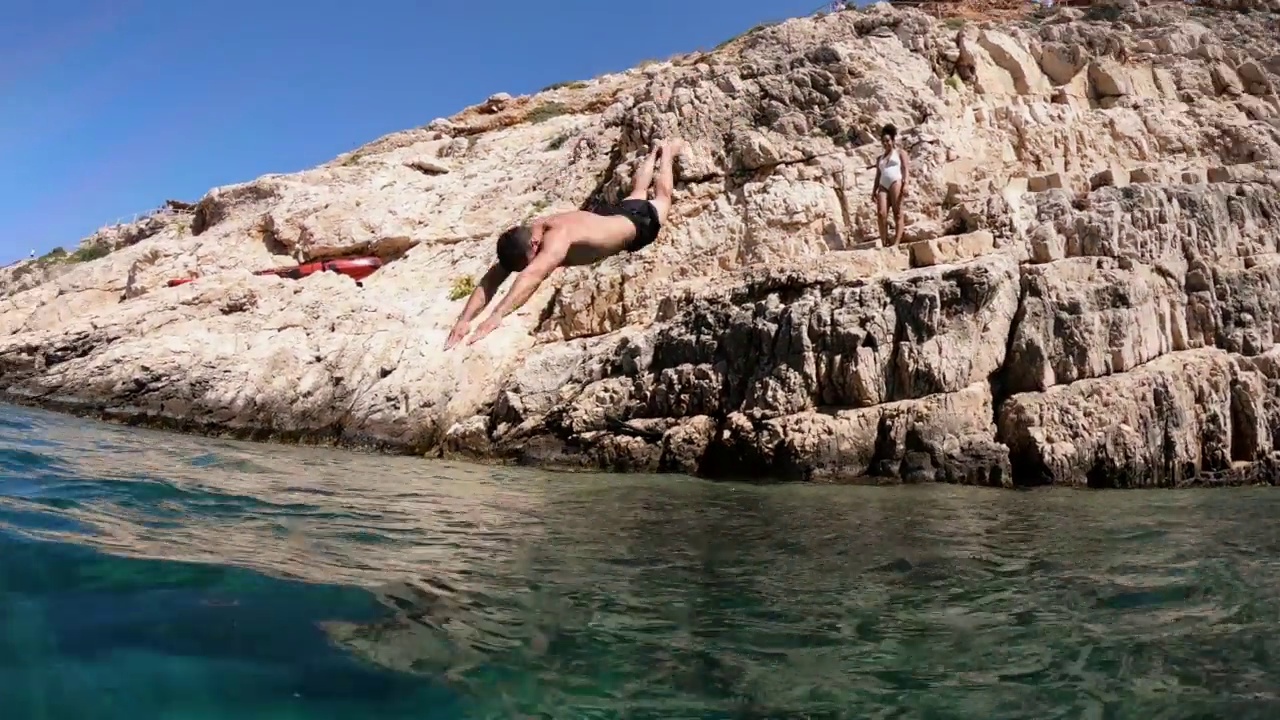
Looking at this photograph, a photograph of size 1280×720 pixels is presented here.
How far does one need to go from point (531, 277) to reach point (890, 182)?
6.75 meters

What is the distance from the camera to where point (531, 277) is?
650 centimetres

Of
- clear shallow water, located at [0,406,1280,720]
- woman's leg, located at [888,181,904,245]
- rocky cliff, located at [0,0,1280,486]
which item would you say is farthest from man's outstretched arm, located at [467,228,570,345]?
woman's leg, located at [888,181,904,245]

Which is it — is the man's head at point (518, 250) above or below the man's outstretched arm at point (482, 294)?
above

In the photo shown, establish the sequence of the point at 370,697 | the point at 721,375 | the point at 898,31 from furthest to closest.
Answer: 1. the point at 898,31
2. the point at 721,375
3. the point at 370,697

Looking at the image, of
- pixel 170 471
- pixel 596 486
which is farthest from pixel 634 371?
pixel 170 471

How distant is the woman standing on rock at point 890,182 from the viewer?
11.4 meters

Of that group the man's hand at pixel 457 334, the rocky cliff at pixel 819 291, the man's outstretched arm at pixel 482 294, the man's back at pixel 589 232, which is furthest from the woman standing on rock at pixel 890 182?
the man's hand at pixel 457 334

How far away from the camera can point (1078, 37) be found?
15633mm

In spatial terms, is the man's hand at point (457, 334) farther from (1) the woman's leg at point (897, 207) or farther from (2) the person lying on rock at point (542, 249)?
(1) the woman's leg at point (897, 207)

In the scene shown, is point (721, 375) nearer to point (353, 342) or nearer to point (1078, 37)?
point (353, 342)

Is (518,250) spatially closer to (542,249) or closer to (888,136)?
(542,249)

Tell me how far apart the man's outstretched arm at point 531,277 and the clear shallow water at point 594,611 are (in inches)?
55.3

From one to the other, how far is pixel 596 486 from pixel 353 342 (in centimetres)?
646

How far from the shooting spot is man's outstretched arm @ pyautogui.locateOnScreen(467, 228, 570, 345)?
6.23m
